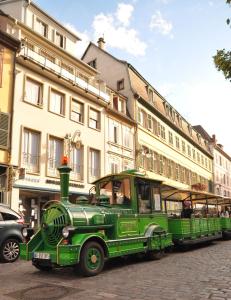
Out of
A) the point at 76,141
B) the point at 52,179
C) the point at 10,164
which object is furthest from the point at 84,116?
the point at 10,164

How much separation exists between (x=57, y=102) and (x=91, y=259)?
46.0 ft

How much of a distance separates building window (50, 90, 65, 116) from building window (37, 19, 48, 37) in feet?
13.1

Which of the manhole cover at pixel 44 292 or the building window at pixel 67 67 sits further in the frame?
the building window at pixel 67 67

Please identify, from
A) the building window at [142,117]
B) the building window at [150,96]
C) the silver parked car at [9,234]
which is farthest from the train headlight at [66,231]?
the building window at [150,96]

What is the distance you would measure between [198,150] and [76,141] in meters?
30.0

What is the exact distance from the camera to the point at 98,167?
24.2 metres

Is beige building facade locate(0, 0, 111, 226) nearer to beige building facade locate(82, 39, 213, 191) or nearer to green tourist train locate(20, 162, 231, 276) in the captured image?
beige building facade locate(82, 39, 213, 191)

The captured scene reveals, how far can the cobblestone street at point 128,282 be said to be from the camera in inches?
268

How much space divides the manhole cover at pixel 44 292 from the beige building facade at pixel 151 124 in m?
21.2

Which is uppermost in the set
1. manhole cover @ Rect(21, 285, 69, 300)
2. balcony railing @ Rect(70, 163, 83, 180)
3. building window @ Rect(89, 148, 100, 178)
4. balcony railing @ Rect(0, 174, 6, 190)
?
building window @ Rect(89, 148, 100, 178)

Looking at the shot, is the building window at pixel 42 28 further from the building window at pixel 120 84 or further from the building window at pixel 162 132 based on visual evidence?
the building window at pixel 162 132

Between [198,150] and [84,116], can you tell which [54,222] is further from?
[198,150]

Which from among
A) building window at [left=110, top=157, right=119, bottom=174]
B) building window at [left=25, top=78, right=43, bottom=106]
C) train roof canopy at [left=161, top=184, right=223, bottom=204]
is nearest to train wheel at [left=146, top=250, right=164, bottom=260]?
train roof canopy at [left=161, top=184, right=223, bottom=204]

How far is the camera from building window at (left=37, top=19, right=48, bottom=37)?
22364 millimetres
